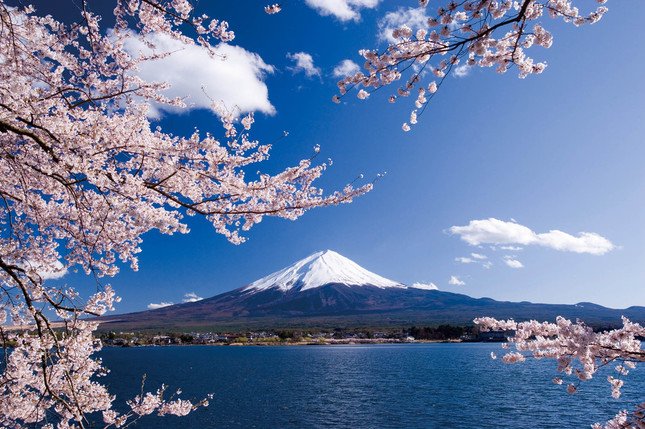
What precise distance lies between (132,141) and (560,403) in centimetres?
3122

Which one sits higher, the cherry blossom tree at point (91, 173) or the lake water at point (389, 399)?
the cherry blossom tree at point (91, 173)

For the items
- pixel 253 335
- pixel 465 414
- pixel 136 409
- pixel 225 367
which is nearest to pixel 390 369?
pixel 225 367

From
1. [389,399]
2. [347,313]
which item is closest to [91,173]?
[389,399]

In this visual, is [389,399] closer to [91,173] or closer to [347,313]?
[91,173]

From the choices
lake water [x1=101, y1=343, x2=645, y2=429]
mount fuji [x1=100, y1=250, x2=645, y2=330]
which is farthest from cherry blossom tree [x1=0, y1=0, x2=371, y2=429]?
mount fuji [x1=100, y1=250, x2=645, y2=330]

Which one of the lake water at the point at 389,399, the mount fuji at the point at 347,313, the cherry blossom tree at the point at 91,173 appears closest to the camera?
the cherry blossom tree at the point at 91,173

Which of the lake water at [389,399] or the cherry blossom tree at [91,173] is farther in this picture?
the lake water at [389,399]

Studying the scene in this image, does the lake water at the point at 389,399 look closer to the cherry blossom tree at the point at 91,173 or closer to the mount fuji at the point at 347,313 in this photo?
the cherry blossom tree at the point at 91,173

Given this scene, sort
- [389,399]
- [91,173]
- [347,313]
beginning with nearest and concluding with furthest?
1. [91,173]
2. [389,399]
3. [347,313]

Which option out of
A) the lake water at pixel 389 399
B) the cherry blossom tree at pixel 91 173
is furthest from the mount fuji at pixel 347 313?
the cherry blossom tree at pixel 91 173

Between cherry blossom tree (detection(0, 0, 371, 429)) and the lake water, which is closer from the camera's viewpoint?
cherry blossom tree (detection(0, 0, 371, 429))

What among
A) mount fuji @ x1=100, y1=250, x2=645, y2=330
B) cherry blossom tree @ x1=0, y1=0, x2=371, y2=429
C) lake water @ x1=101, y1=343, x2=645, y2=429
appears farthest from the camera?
mount fuji @ x1=100, y1=250, x2=645, y2=330

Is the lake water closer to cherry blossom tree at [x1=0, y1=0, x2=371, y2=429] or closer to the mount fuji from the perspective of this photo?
cherry blossom tree at [x1=0, y1=0, x2=371, y2=429]

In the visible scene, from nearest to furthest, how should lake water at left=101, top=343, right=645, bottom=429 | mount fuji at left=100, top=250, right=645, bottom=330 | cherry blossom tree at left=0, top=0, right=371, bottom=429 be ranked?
cherry blossom tree at left=0, top=0, right=371, bottom=429 → lake water at left=101, top=343, right=645, bottom=429 → mount fuji at left=100, top=250, right=645, bottom=330
